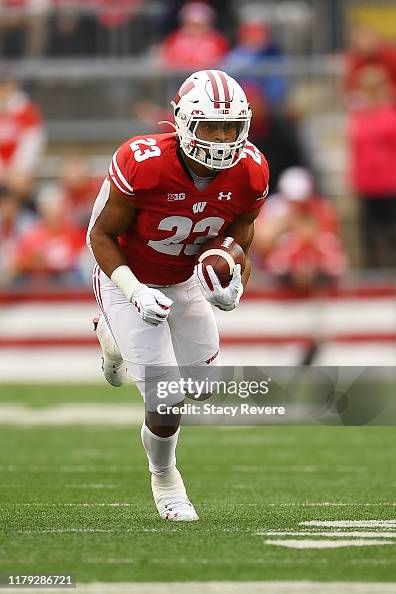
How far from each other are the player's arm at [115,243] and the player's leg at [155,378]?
0.18 meters

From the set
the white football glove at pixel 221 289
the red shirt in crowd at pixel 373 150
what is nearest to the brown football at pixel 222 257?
the white football glove at pixel 221 289

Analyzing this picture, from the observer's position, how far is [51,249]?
14445 millimetres

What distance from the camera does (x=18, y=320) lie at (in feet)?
47.5

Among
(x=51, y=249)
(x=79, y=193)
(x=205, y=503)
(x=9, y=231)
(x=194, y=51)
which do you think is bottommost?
(x=51, y=249)

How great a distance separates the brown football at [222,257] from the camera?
19.0 feet

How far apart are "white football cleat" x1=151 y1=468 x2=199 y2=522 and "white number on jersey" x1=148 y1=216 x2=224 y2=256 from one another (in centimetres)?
89

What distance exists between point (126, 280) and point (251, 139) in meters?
9.11

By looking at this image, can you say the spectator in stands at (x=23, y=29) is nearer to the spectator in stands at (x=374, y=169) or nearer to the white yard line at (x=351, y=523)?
the spectator in stands at (x=374, y=169)

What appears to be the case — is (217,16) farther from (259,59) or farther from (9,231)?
(9,231)

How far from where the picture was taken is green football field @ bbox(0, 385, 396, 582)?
4855 millimetres

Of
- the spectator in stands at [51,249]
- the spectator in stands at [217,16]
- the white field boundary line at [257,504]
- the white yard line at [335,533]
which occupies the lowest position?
the spectator in stands at [51,249]

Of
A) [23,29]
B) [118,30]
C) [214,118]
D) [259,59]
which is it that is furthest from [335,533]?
[23,29]

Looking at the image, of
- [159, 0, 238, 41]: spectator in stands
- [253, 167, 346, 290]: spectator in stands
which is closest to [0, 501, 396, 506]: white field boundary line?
[253, 167, 346, 290]: spectator in stands

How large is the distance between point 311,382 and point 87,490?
120cm
